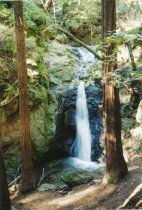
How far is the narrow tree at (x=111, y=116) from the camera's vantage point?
26.9ft

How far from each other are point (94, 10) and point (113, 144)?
447 inches

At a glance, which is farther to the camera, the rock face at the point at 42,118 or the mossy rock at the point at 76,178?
the rock face at the point at 42,118

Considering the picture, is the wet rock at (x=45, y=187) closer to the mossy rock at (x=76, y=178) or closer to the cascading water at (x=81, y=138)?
the mossy rock at (x=76, y=178)

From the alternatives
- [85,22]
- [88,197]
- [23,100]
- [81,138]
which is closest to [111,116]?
[88,197]

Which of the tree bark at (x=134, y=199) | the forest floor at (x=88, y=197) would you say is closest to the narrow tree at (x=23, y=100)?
the forest floor at (x=88, y=197)

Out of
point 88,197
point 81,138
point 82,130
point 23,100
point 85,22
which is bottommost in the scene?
point 88,197

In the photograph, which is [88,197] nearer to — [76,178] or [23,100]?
[76,178]

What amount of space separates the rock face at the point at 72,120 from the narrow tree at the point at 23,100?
359 cm

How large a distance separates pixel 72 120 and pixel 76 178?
453 cm

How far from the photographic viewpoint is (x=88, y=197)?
30.2 feet

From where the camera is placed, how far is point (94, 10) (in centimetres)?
1867

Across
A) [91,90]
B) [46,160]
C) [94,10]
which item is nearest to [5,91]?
[46,160]

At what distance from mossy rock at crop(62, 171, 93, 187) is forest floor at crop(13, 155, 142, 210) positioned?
337 millimetres

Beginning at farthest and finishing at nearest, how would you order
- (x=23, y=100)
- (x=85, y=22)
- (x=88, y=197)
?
(x=85, y=22) → (x=23, y=100) → (x=88, y=197)
